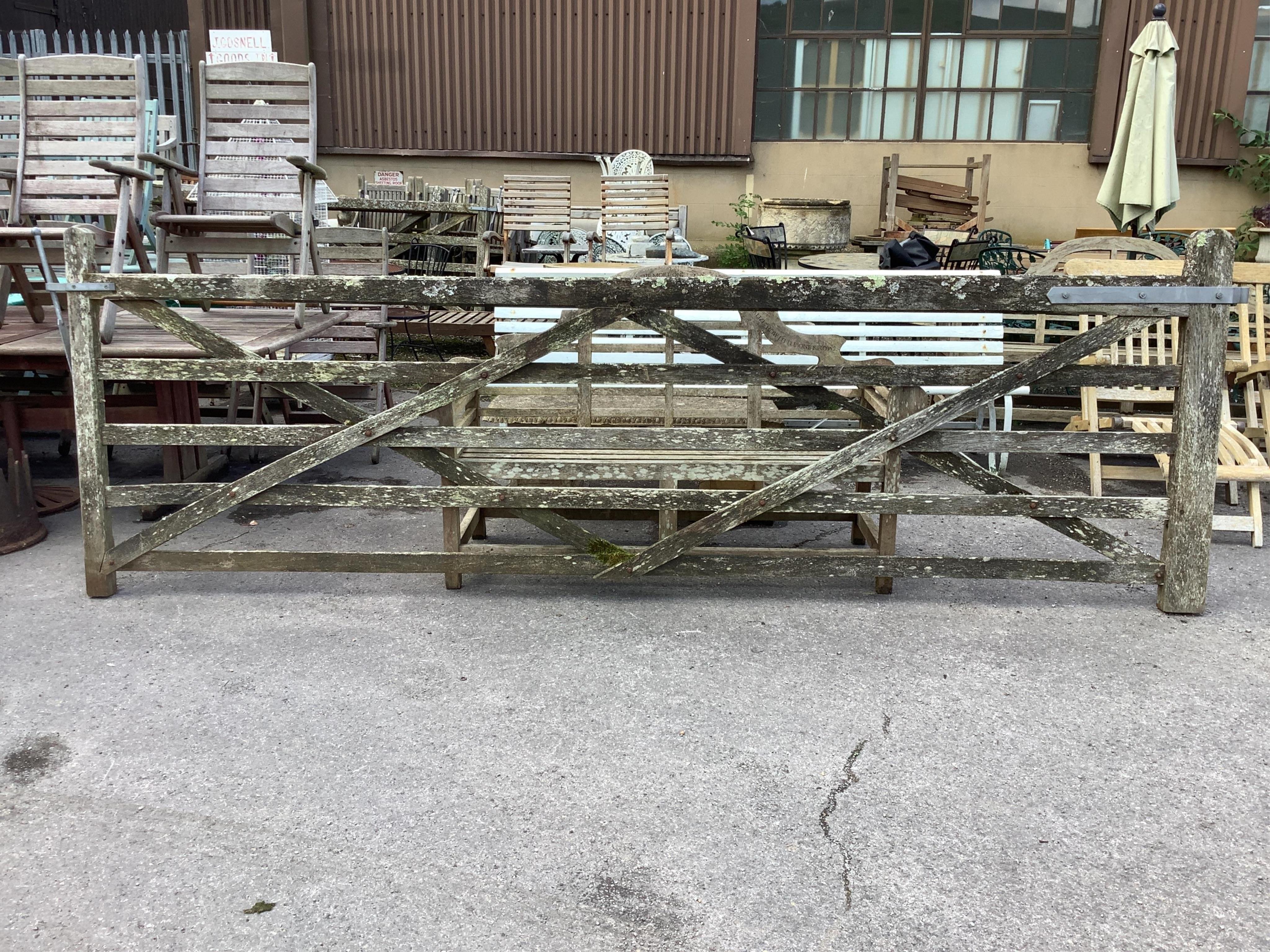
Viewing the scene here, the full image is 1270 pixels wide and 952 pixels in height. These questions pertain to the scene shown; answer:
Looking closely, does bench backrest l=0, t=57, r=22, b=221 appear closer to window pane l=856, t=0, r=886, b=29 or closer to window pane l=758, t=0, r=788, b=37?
window pane l=758, t=0, r=788, b=37

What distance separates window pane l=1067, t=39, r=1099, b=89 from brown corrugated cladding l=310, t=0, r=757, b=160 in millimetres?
3851

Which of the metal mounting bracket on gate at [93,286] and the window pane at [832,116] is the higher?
the window pane at [832,116]

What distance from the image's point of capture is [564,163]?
12.6 m

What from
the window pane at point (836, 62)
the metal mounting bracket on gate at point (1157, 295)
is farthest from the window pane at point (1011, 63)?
the metal mounting bracket on gate at point (1157, 295)

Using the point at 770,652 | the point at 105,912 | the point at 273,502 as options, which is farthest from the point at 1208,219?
the point at 105,912

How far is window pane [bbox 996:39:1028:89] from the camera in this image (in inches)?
476

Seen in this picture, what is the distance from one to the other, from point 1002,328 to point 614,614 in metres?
2.91

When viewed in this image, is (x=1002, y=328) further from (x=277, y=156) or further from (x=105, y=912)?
(x=105, y=912)

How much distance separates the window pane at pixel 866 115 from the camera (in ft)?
40.6

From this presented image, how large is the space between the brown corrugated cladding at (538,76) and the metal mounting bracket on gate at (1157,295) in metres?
9.56

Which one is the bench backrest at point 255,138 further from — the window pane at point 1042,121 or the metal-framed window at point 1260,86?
the metal-framed window at point 1260,86

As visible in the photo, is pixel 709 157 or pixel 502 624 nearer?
pixel 502 624

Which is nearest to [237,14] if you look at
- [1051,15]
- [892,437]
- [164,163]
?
[164,163]

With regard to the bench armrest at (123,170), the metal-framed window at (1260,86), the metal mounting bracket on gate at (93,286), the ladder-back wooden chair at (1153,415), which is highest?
the metal-framed window at (1260,86)
